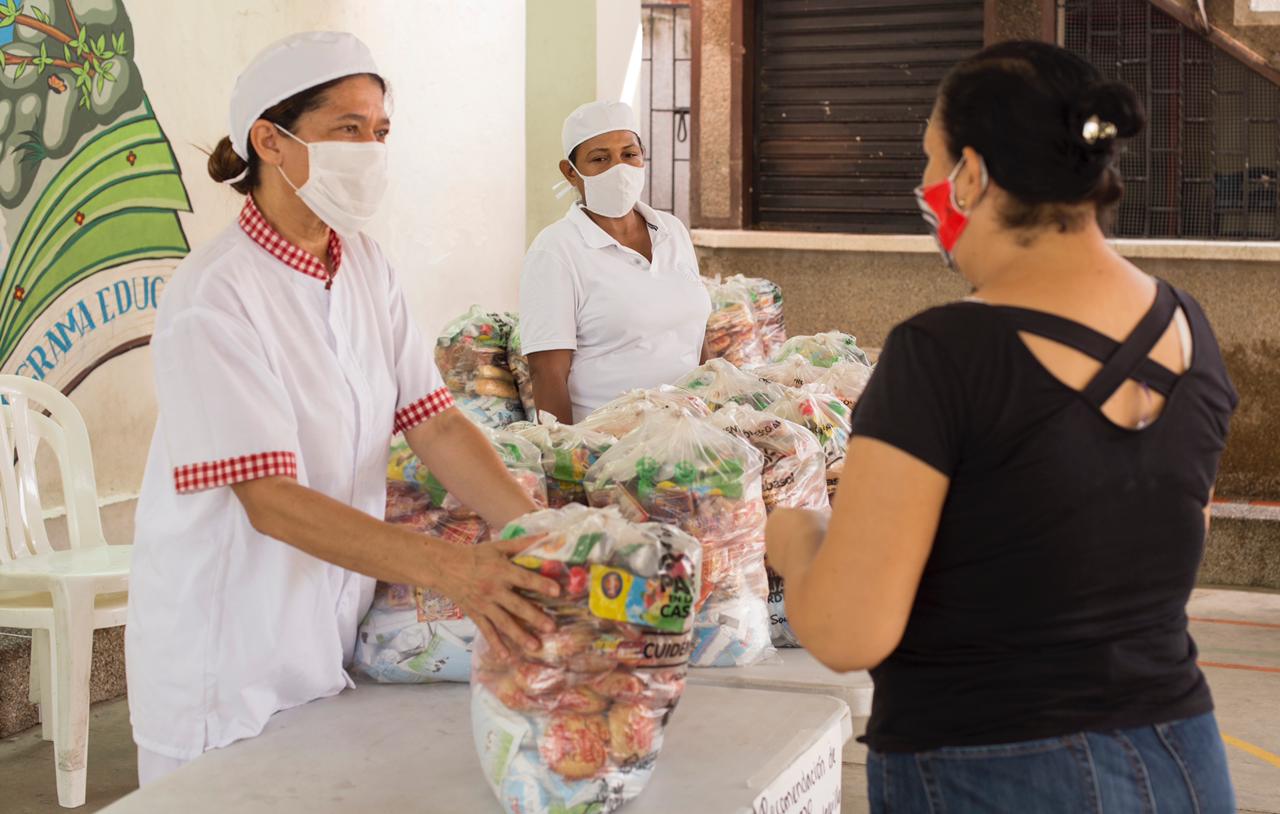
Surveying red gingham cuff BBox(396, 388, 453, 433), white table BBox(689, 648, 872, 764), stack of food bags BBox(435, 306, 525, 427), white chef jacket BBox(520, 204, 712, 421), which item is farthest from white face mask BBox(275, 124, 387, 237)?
stack of food bags BBox(435, 306, 525, 427)

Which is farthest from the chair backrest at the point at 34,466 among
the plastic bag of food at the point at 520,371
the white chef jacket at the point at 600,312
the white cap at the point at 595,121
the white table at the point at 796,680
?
the white table at the point at 796,680

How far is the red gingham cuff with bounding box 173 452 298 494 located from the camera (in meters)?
1.76

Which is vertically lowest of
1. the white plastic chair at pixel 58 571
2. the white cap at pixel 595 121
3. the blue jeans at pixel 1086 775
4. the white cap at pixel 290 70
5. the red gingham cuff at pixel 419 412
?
the white plastic chair at pixel 58 571

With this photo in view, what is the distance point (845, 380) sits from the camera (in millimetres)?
3100

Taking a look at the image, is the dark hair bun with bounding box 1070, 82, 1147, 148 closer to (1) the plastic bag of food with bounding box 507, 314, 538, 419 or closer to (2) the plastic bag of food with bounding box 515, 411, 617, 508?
(2) the plastic bag of food with bounding box 515, 411, 617, 508

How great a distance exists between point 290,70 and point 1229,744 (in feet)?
11.9

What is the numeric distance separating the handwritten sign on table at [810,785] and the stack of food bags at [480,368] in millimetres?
1794

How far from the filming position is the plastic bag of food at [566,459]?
2240 millimetres

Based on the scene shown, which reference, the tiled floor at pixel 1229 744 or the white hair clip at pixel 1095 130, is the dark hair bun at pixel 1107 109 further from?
the tiled floor at pixel 1229 744

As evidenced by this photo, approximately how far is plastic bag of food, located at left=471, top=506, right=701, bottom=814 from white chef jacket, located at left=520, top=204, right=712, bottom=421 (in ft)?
5.65

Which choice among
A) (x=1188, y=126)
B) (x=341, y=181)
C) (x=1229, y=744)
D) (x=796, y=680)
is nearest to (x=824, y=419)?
(x=796, y=680)

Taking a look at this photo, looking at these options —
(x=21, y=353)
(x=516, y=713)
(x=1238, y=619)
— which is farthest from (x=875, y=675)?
(x=1238, y=619)

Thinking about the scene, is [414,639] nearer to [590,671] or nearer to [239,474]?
[239,474]

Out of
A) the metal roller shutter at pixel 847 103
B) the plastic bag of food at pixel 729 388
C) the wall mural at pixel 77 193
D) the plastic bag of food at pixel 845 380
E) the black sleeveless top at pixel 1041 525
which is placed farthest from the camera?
the metal roller shutter at pixel 847 103
